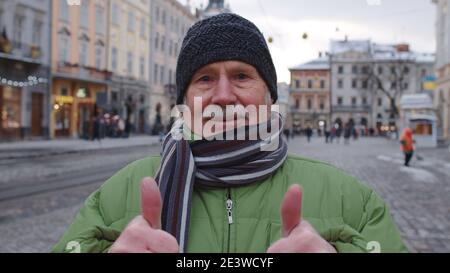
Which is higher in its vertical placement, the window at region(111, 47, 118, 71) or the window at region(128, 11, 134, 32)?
the window at region(128, 11, 134, 32)

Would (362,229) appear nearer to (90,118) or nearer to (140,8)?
(90,118)

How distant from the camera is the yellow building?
31.7 meters

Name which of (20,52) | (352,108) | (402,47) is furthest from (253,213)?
(352,108)

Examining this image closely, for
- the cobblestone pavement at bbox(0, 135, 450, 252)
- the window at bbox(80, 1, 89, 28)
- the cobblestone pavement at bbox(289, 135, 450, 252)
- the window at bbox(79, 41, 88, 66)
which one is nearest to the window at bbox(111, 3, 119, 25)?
the window at bbox(80, 1, 89, 28)

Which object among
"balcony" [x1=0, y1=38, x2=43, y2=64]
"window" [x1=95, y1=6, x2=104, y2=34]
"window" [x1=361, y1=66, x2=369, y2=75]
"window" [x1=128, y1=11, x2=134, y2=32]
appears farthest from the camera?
"window" [x1=361, y1=66, x2=369, y2=75]

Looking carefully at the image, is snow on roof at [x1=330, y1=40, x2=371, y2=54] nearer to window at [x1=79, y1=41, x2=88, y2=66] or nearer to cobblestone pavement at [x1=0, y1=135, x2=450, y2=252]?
window at [x1=79, y1=41, x2=88, y2=66]

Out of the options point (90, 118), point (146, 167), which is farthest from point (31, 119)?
point (146, 167)

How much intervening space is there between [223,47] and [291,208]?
0.82 metres

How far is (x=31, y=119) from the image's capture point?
95.6 feet

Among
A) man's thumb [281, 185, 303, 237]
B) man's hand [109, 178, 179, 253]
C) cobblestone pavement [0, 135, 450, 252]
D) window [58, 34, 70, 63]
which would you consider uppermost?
window [58, 34, 70, 63]

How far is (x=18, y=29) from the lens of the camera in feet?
90.6

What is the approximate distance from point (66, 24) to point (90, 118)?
6857 mm

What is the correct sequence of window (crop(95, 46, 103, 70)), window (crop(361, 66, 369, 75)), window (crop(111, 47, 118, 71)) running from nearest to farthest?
window (crop(95, 46, 103, 70)) → window (crop(111, 47, 118, 71)) → window (crop(361, 66, 369, 75))

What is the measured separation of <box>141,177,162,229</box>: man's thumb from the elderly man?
31 centimetres
